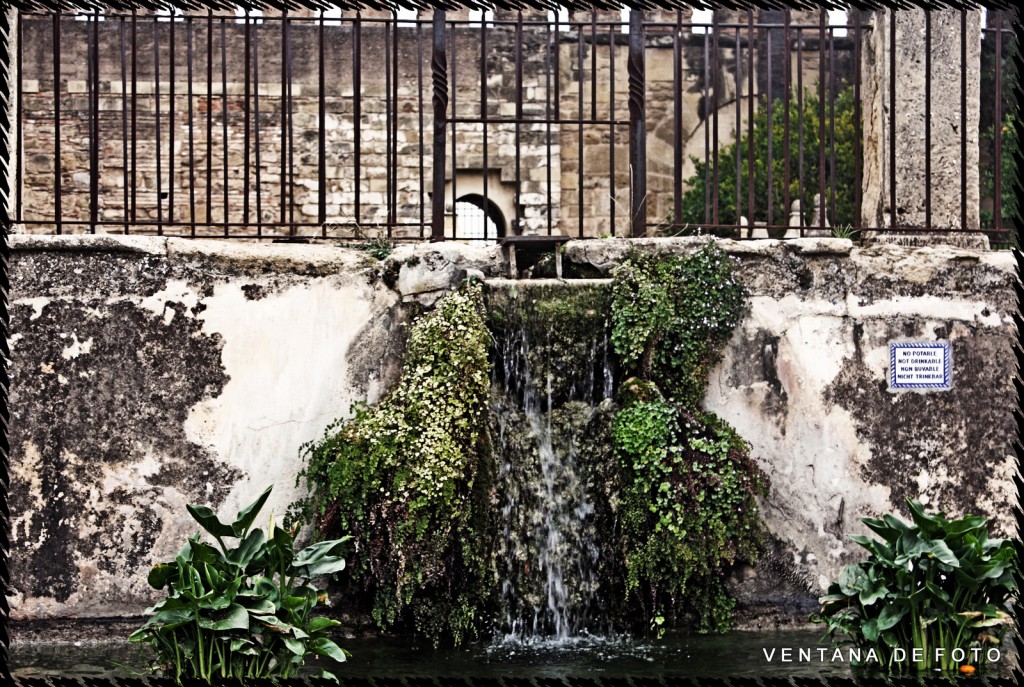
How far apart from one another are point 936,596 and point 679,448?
76.6 inches

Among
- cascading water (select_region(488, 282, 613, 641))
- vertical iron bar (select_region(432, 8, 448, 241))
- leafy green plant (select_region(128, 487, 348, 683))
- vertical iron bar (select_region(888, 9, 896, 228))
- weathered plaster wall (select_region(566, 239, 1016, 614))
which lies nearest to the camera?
leafy green plant (select_region(128, 487, 348, 683))

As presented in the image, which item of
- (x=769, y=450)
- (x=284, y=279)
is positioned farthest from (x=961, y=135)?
(x=284, y=279)

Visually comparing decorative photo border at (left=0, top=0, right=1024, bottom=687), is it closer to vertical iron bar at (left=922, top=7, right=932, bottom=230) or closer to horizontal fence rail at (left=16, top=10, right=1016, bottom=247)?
vertical iron bar at (left=922, top=7, right=932, bottom=230)

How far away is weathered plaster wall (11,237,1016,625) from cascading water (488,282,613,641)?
1.36 ft

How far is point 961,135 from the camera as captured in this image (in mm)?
8141

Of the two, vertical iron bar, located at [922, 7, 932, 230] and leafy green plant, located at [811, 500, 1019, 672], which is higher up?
vertical iron bar, located at [922, 7, 932, 230]

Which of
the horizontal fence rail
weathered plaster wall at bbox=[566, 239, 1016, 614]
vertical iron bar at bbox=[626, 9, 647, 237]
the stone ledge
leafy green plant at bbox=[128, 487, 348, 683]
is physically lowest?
leafy green plant at bbox=[128, 487, 348, 683]

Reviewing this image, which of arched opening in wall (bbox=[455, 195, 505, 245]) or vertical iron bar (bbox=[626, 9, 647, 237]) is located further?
arched opening in wall (bbox=[455, 195, 505, 245])

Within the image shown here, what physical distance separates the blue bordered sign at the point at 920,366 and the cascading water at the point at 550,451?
181cm

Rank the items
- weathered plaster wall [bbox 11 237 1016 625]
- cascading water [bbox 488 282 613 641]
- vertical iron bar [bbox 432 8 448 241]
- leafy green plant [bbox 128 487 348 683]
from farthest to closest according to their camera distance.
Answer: vertical iron bar [bbox 432 8 448 241], weathered plaster wall [bbox 11 237 1016 625], cascading water [bbox 488 282 613 641], leafy green plant [bbox 128 487 348 683]

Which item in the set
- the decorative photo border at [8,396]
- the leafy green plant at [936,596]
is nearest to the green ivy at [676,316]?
the decorative photo border at [8,396]

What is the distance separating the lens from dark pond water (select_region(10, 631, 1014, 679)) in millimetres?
5848

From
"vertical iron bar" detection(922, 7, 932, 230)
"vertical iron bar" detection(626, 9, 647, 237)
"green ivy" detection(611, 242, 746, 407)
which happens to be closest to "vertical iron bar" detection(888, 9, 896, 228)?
"vertical iron bar" detection(922, 7, 932, 230)

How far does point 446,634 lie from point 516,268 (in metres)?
2.35
